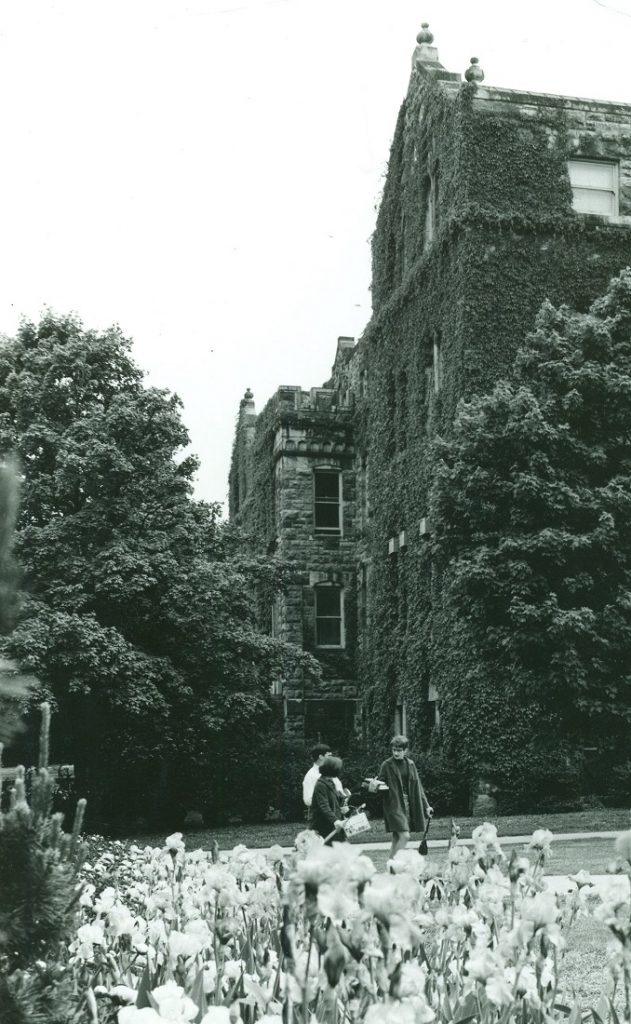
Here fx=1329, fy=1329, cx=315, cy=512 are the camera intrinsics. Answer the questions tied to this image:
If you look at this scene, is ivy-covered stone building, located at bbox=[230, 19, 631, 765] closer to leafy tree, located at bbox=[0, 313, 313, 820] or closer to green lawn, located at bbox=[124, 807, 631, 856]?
leafy tree, located at bbox=[0, 313, 313, 820]

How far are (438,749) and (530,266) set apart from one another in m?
10.8

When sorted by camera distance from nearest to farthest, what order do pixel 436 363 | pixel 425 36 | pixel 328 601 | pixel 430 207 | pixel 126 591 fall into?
pixel 126 591 < pixel 436 363 < pixel 430 207 < pixel 425 36 < pixel 328 601

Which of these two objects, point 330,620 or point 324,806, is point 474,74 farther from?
point 324,806

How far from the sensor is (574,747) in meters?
25.8

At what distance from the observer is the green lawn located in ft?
68.0

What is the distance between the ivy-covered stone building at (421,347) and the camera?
96.3 ft

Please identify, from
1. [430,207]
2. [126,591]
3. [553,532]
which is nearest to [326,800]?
[553,532]

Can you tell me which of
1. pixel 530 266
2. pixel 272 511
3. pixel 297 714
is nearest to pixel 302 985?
pixel 530 266

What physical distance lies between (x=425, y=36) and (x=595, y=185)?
6484mm

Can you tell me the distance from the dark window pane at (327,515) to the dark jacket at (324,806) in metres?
27.5

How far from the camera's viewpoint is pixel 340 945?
2814mm

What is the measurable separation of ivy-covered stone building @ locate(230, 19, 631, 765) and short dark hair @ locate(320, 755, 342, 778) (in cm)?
1343

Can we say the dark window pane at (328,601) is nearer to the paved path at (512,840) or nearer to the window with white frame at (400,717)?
the window with white frame at (400,717)

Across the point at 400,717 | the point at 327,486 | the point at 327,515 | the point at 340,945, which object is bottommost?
the point at 340,945
